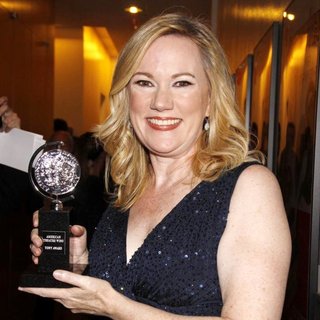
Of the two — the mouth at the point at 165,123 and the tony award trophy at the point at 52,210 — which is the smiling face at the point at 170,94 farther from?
the tony award trophy at the point at 52,210

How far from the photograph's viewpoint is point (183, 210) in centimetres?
187

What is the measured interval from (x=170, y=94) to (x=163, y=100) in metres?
0.03

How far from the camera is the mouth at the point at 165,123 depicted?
6.37 ft

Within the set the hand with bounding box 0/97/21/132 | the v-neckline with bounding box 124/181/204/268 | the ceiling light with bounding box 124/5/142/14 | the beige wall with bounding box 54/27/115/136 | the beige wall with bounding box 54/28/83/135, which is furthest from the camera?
the beige wall with bounding box 54/28/83/135

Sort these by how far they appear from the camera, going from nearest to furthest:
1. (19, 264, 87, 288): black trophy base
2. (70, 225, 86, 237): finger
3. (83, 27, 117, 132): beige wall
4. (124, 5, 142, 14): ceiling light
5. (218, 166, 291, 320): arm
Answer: (218, 166, 291, 320): arm
(19, 264, 87, 288): black trophy base
(70, 225, 86, 237): finger
(124, 5, 142, 14): ceiling light
(83, 27, 117, 132): beige wall

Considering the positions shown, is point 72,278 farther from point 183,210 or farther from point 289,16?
point 289,16

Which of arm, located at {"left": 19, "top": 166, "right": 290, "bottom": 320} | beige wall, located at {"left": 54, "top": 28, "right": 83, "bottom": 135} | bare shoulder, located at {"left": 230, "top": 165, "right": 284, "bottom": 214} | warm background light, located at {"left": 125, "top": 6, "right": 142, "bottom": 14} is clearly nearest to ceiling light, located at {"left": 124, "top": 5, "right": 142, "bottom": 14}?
warm background light, located at {"left": 125, "top": 6, "right": 142, "bottom": 14}

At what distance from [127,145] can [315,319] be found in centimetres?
105

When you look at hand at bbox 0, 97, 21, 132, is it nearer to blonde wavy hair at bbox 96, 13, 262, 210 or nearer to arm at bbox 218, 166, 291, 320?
blonde wavy hair at bbox 96, 13, 262, 210

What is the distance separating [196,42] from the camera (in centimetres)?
194

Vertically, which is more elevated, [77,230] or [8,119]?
[8,119]

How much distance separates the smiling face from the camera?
1.88 m

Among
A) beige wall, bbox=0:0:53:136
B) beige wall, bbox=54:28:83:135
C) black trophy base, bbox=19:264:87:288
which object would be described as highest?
beige wall, bbox=54:28:83:135

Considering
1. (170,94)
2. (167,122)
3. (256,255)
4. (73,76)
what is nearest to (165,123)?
(167,122)
